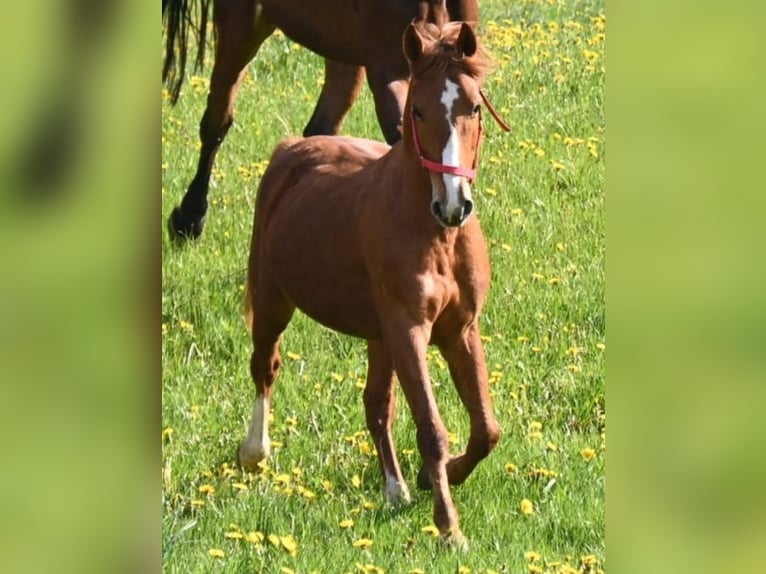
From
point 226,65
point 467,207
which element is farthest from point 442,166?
point 226,65

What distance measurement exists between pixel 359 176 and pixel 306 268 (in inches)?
12.7

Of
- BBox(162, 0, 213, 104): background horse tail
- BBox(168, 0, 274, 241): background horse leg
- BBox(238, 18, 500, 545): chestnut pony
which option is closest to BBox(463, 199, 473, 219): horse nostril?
BBox(238, 18, 500, 545): chestnut pony

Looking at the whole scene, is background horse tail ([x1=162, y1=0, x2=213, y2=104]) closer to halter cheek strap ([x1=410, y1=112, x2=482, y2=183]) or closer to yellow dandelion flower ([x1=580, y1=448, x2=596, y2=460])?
halter cheek strap ([x1=410, y1=112, x2=482, y2=183])

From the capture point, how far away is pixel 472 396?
3.54 m

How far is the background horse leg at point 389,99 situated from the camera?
3906 millimetres

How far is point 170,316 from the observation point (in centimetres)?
379

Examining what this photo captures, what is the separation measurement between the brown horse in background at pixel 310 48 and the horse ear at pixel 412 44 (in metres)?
0.60

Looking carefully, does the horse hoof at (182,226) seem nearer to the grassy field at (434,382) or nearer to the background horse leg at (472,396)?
the grassy field at (434,382)

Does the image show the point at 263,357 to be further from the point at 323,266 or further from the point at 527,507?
the point at 527,507

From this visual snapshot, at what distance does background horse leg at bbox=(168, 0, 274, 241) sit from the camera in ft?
13.7
